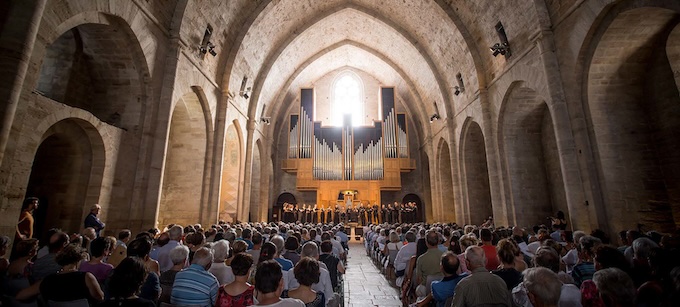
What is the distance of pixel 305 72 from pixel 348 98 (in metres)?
4.00

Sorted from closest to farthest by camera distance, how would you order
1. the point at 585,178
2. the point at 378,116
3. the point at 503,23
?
the point at 585,178, the point at 503,23, the point at 378,116

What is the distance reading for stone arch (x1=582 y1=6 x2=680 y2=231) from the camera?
6.77m

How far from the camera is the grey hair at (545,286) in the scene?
5.98 feet

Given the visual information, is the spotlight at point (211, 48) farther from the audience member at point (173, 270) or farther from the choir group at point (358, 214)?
the choir group at point (358, 214)

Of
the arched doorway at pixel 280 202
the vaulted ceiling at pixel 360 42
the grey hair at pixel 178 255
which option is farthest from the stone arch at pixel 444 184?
the grey hair at pixel 178 255

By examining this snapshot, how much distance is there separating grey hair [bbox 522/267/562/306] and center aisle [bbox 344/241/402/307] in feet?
11.3

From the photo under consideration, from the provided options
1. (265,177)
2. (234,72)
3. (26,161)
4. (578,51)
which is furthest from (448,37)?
(26,161)

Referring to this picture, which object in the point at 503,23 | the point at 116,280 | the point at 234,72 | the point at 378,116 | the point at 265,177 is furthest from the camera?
the point at 378,116

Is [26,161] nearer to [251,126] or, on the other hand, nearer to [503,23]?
[251,126]

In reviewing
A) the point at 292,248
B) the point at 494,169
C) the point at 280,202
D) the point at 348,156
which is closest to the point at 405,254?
the point at 292,248

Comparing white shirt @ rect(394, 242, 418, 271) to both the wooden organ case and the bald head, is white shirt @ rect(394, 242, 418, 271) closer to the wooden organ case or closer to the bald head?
the bald head

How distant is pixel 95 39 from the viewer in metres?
7.20

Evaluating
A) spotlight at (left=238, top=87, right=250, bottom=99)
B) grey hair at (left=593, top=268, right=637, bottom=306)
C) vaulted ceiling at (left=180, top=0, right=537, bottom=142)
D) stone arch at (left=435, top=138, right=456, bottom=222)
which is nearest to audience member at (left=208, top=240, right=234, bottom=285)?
grey hair at (left=593, top=268, right=637, bottom=306)

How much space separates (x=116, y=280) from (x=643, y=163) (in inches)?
403
